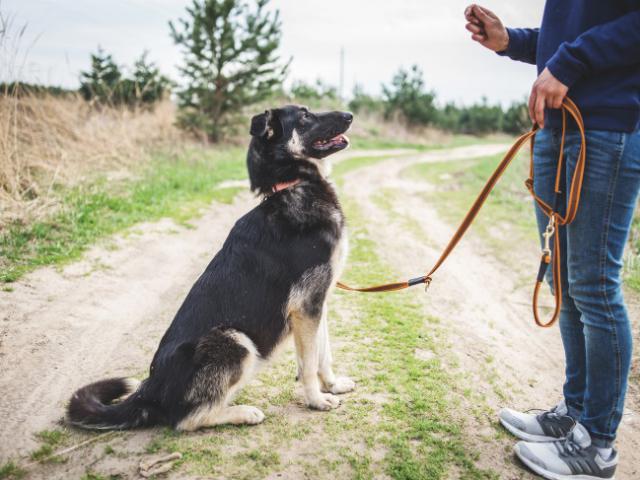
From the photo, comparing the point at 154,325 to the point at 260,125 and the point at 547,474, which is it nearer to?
the point at 260,125

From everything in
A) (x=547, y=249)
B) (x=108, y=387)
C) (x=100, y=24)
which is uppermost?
(x=100, y=24)

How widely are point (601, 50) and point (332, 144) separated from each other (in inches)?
76.3

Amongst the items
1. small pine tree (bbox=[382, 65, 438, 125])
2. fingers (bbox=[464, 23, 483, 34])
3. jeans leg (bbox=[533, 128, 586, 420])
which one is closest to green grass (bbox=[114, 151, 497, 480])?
jeans leg (bbox=[533, 128, 586, 420])

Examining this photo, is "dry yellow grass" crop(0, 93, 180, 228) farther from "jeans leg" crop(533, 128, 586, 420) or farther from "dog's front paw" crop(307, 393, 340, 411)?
"jeans leg" crop(533, 128, 586, 420)

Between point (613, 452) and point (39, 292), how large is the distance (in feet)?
16.3

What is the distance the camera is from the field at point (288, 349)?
8.14ft

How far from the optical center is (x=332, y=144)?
3.49m

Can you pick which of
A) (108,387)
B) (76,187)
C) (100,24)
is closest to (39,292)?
(108,387)

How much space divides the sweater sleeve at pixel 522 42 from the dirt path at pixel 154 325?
2.35m

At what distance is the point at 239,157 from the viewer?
14773 mm

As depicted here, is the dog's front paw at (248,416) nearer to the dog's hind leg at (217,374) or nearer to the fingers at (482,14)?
the dog's hind leg at (217,374)

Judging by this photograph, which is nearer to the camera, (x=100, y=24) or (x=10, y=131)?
(x=10, y=131)

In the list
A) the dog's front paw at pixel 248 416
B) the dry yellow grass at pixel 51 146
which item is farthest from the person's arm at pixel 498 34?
the dry yellow grass at pixel 51 146

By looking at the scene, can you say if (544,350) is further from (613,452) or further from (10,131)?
(10,131)
